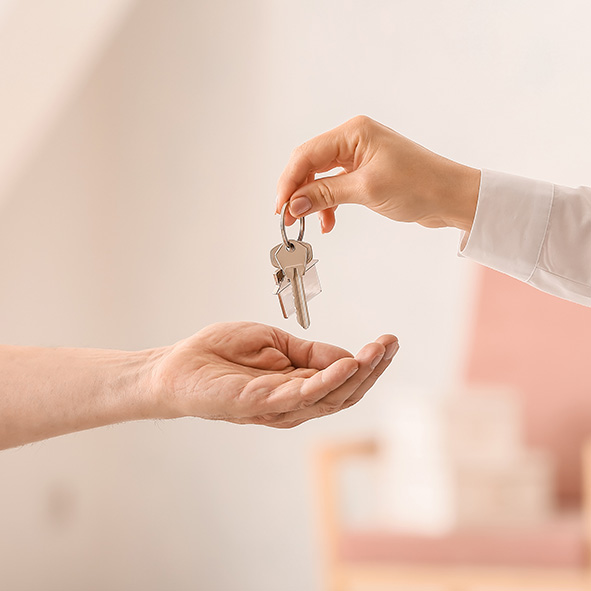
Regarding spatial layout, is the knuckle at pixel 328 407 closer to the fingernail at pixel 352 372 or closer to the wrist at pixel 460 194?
the fingernail at pixel 352 372

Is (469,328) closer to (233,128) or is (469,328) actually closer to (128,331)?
(233,128)

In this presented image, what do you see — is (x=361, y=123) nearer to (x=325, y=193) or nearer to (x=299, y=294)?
(x=325, y=193)

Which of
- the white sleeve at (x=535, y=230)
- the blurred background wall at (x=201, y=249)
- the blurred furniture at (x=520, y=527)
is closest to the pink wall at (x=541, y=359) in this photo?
the blurred furniture at (x=520, y=527)

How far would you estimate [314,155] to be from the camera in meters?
0.88

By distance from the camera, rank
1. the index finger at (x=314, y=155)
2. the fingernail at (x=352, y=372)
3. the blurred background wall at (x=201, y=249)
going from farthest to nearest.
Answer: the blurred background wall at (x=201, y=249) < the index finger at (x=314, y=155) < the fingernail at (x=352, y=372)

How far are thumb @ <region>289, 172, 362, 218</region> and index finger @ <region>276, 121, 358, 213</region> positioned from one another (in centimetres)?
1

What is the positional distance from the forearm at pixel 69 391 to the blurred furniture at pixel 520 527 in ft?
3.65

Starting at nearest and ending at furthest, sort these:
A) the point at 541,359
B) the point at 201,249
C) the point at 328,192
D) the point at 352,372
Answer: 1. the point at 352,372
2. the point at 328,192
3. the point at 541,359
4. the point at 201,249

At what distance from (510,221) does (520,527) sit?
46.1 inches

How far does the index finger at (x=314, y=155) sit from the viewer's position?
868 millimetres

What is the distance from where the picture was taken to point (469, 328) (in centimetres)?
234

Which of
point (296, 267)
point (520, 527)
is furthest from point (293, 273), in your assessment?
point (520, 527)

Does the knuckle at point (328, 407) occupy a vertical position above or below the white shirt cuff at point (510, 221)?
below

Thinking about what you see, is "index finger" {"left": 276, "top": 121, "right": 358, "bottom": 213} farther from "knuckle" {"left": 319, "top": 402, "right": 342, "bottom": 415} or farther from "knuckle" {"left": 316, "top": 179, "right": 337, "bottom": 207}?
"knuckle" {"left": 319, "top": 402, "right": 342, "bottom": 415}
